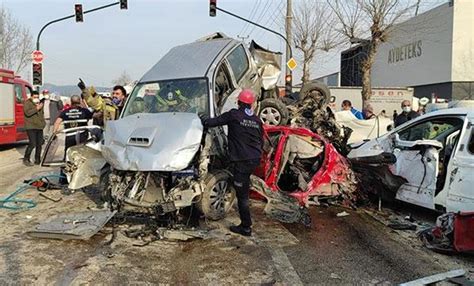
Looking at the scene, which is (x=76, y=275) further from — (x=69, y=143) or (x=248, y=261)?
(x=69, y=143)

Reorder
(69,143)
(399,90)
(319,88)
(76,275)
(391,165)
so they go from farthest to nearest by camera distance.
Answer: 1. (399,90)
2. (319,88)
3. (69,143)
4. (391,165)
5. (76,275)

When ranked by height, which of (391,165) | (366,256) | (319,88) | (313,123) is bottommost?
(366,256)

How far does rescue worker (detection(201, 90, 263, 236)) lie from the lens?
241 inches

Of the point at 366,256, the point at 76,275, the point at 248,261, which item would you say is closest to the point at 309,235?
the point at 366,256

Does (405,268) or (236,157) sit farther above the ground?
(236,157)

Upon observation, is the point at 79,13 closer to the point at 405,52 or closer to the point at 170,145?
the point at 170,145

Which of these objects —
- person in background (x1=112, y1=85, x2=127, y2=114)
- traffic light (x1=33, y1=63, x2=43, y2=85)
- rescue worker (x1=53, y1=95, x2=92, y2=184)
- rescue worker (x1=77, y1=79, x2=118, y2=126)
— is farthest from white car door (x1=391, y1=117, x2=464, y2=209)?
traffic light (x1=33, y1=63, x2=43, y2=85)

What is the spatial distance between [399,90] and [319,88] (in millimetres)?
18818

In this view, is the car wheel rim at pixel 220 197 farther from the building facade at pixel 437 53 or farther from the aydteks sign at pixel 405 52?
the aydteks sign at pixel 405 52

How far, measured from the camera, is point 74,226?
5.95 metres

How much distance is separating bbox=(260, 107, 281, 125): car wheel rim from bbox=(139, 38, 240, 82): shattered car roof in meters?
1.59

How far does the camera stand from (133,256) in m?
5.34

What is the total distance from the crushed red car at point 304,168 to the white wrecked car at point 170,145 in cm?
88

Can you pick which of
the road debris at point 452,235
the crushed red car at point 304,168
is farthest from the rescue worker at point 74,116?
the road debris at point 452,235
